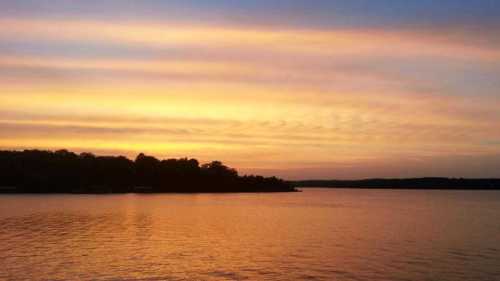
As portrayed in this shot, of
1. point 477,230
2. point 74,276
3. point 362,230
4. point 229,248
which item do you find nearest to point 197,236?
point 229,248

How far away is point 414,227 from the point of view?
7144cm

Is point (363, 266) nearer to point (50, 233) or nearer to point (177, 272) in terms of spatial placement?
point (177, 272)

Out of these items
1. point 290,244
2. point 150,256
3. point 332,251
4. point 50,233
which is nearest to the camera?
point 150,256

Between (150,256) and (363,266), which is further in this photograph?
(150,256)

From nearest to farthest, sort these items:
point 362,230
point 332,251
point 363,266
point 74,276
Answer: point 74,276 < point 363,266 < point 332,251 < point 362,230

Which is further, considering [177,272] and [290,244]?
[290,244]

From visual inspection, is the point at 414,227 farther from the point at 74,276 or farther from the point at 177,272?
the point at 74,276

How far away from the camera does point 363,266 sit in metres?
38.8

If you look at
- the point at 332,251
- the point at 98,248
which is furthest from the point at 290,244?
the point at 98,248

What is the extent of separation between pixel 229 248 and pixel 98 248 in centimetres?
1037

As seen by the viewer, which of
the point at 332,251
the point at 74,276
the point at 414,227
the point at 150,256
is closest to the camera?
the point at 74,276

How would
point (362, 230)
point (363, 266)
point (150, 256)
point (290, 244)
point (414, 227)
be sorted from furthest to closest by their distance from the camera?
point (414, 227) < point (362, 230) < point (290, 244) < point (150, 256) < point (363, 266)

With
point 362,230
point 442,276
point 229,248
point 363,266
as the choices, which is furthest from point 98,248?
point 362,230

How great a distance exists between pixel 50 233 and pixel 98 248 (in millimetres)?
13472
